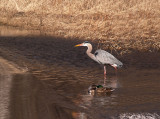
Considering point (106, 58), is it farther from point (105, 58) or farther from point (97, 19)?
point (97, 19)

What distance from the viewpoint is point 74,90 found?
9688 millimetres

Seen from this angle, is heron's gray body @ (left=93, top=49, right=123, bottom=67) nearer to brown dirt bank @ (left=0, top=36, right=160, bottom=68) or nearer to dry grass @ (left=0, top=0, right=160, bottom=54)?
brown dirt bank @ (left=0, top=36, right=160, bottom=68)

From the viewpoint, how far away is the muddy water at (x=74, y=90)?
303 inches

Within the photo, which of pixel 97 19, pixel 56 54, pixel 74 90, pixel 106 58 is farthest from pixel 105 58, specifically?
pixel 97 19

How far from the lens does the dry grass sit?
728 inches

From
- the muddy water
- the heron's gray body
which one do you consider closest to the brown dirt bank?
the muddy water

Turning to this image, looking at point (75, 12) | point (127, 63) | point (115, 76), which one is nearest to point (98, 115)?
point (115, 76)

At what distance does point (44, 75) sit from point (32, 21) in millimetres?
15706

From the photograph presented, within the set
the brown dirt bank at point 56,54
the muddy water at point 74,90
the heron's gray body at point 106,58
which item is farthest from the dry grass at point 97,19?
the heron's gray body at point 106,58

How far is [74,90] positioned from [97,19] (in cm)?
1501

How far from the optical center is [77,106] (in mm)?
8172

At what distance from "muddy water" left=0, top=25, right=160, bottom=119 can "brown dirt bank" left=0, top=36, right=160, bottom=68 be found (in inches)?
1.4

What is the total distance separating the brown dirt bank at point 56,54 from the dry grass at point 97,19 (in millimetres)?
908

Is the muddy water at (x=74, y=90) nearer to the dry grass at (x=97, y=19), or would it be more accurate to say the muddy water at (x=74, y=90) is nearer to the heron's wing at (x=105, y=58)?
the heron's wing at (x=105, y=58)
